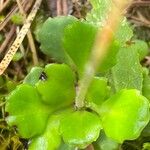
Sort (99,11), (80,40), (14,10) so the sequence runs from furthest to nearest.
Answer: (14,10), (99,11), (80,40)

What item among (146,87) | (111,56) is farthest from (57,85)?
(146,87)

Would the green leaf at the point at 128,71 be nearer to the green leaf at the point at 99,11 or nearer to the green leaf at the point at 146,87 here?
the green leaf at the point at 146,87

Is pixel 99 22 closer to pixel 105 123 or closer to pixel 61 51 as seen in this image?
pixel 61 51

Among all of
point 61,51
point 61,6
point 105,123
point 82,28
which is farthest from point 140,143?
point 61,6

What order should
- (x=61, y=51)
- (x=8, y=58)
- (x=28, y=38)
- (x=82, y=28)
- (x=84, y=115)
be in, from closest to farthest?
1. (x=82, y=28)
2. (x=84, y=115)
3. (x=61, y=51)
4. (x=8, y=58)
5. (x=28, y=38)

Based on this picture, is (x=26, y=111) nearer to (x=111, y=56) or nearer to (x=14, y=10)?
(x=111, y=56)

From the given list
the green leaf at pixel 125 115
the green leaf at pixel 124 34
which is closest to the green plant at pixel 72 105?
the green leaf at pixel 125 115
